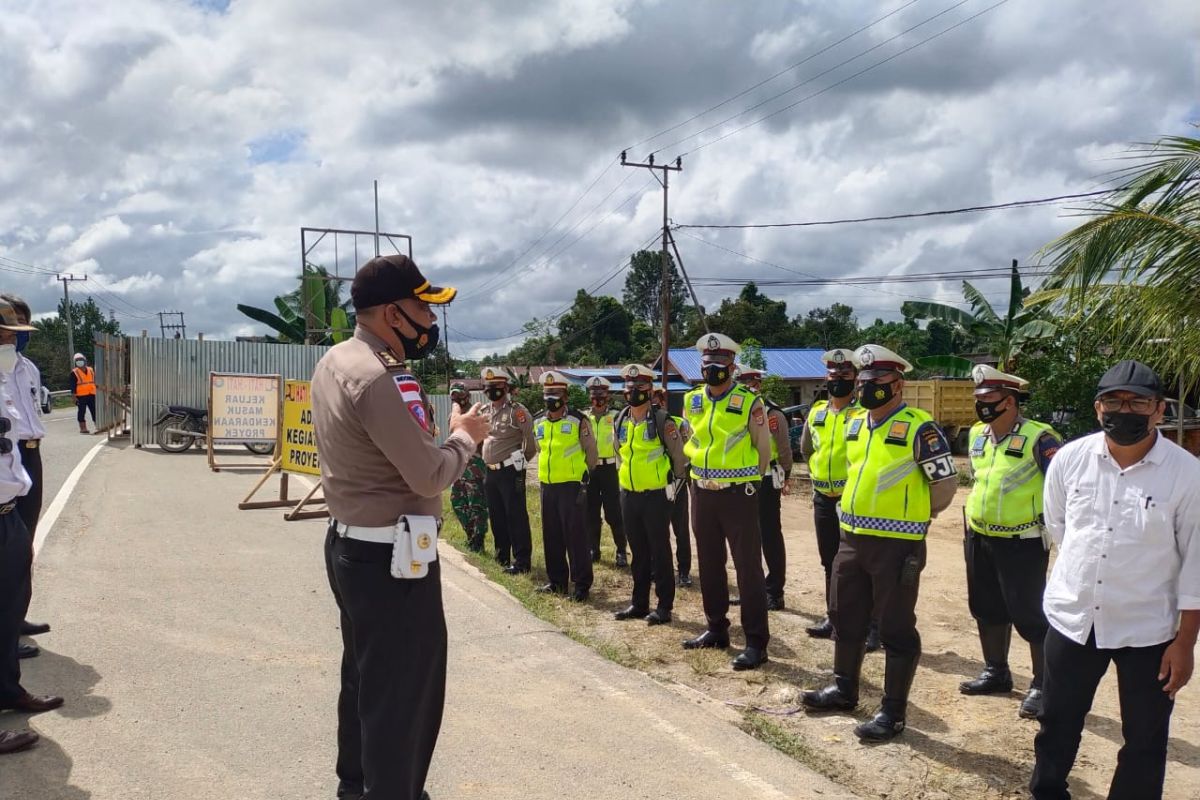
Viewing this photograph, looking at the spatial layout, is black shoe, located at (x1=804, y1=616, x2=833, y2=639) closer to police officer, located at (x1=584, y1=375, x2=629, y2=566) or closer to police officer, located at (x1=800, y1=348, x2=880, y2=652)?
police officer, located at (x1=800, y1=348, x2=880, y2=652)

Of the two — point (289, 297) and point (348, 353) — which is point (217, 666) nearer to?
point (348, 353)

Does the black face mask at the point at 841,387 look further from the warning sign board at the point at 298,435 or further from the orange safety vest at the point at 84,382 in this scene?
the orange safety vest at the point at 84,382

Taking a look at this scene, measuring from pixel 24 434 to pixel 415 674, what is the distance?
13.9 feet

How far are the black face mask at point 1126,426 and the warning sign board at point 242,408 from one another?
13.8 m

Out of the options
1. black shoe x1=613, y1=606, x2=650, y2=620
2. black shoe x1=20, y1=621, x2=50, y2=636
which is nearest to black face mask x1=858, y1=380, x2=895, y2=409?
black shoe x1=613, y1=606, x2=650, y2=620

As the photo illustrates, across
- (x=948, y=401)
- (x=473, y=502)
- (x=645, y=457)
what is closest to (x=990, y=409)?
(x=645, y=457)

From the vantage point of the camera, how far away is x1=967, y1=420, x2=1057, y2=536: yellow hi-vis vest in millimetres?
5160

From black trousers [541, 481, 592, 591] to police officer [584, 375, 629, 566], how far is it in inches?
40.0

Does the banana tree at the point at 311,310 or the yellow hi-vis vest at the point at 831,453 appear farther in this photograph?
the banana tree at the point at 311,310

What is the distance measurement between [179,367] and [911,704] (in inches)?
697

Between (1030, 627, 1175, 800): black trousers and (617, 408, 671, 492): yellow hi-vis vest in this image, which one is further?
(617, 408, 671, 492): yellow hi-vis vest

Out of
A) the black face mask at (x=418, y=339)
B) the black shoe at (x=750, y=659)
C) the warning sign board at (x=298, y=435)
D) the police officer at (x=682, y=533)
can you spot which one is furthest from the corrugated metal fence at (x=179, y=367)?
the black face mask at (x=418, y=339)

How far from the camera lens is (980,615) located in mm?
5531

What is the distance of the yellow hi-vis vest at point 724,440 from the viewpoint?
5949 mm
